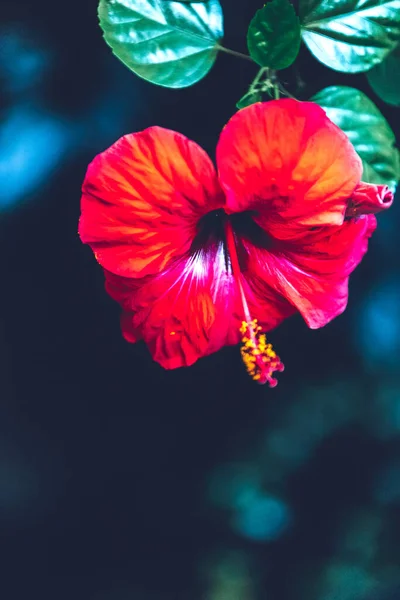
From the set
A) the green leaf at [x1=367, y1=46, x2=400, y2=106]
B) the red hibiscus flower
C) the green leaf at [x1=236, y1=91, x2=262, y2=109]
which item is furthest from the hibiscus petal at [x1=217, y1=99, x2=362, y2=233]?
the green leaf at [x1=367, y1=46, x2=400, y2=106]

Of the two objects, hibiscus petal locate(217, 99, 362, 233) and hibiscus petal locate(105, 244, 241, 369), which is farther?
hibiscus petal locate(105, 244, 241, 369)

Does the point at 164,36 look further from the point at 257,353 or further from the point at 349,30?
the point at 257,353

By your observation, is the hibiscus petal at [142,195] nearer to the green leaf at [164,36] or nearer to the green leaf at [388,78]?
the green leaf at [164,36]

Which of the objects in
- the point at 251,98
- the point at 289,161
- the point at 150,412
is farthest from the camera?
the point at 150,412

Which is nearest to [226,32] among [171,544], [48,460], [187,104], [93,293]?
[187,104]

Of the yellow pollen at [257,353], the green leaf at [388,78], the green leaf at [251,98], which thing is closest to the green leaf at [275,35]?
the green leaf at [251,98]

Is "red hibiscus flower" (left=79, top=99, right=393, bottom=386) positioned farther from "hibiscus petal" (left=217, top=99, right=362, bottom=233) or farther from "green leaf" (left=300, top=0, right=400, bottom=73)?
"green leaf" (left=300, top=0, right=400, bottom=73)

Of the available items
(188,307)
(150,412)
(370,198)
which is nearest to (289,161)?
(370,198)

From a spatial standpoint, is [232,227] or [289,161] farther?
[232,227]

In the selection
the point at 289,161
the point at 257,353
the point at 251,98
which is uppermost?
the point at 251,98
